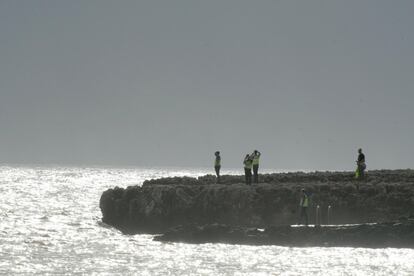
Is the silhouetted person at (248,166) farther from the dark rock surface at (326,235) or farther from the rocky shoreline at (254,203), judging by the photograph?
the dark rock surface at (326,235)

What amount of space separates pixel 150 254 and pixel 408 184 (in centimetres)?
1442

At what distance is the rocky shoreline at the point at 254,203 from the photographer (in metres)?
53.6

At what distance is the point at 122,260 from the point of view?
48.6 meters

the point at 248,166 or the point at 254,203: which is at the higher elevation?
the point at 248,166

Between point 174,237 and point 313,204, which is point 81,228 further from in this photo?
point 313,204

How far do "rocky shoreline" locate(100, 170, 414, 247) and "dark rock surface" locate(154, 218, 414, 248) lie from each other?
89 centimetres

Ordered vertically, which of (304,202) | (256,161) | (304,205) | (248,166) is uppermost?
(256,161)

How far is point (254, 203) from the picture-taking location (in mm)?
55094

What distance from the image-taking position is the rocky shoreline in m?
53.6

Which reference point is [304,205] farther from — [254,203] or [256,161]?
[256,161]

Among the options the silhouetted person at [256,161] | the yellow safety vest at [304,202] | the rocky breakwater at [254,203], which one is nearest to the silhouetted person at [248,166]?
the silhouetted person at [256,161]

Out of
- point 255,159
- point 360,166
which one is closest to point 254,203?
point 255,159

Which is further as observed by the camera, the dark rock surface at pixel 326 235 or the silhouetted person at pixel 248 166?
the silhouetted person at pixel 248 166

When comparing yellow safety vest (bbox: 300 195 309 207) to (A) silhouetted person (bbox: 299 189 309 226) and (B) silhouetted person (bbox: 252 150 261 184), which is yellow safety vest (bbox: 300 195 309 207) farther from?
(B) silhouetted person (bbox: 252 150 261 184)
